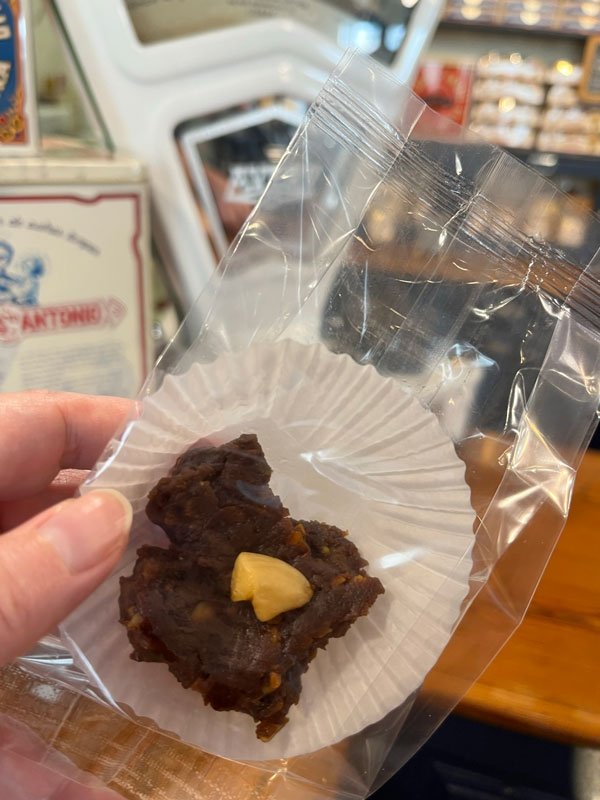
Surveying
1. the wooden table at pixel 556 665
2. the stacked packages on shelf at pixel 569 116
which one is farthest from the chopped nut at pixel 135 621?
the stacked packages on shelf at pixel 569 116

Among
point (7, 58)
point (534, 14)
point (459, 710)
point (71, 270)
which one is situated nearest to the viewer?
point (459, 710)

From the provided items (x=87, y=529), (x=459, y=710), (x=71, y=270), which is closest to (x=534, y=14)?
(x=71, y=270)

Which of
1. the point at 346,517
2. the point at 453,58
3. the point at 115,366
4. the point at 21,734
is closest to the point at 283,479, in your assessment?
the point at 346,517

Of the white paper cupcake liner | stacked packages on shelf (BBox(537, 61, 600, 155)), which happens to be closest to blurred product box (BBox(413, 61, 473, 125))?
stacked packages on shelf (BBox(537, 61, 600, 155))

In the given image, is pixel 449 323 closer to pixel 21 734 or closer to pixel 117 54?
pixel 21 734

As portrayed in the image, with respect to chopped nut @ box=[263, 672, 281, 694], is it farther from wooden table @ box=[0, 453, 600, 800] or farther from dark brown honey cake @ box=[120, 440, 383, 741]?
wooden table @ box=[0, 453, 600, 800]

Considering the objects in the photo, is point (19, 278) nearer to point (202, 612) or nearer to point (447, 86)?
point (202, 612)

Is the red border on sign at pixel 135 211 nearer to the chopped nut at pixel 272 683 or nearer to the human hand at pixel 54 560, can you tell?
the human hand at pixel 54 560
